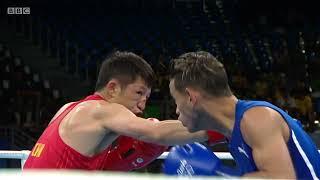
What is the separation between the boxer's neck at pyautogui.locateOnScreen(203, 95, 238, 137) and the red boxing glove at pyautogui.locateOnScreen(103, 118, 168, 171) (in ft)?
1.60

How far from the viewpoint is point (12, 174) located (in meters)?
0.78

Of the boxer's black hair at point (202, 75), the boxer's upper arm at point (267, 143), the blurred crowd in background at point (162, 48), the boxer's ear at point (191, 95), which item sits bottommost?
the blurred crowd in background at point (162, 48)

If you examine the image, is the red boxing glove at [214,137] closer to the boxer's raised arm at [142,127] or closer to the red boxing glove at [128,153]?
the boxer's raised arm at [142,127]

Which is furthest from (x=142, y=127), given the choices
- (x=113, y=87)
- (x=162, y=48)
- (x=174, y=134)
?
(x=162, y=48)

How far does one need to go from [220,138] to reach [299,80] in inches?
Answer: 266

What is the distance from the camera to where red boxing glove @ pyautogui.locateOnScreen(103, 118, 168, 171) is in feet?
6.80

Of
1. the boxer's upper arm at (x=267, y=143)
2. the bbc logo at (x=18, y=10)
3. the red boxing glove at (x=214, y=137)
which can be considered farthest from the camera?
the bbc logo at (x=18, y=10)

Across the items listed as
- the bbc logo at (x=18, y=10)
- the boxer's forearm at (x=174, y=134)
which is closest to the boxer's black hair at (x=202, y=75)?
the boxer's forearm at (x=174, y=134)

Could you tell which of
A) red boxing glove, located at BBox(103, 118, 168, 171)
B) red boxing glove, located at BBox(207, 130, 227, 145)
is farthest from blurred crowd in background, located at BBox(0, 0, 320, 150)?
red boxing glove, located at BBox(207, 130, 227, 145)

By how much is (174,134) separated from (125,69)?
0.29 m

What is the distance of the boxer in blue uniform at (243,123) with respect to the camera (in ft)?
4.68

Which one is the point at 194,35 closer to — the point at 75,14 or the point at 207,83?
the point at 75,14

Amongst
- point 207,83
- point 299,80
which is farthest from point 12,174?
point 299,80

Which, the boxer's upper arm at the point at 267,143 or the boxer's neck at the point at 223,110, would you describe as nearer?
the boxer's upper arm at the point at 267,143
